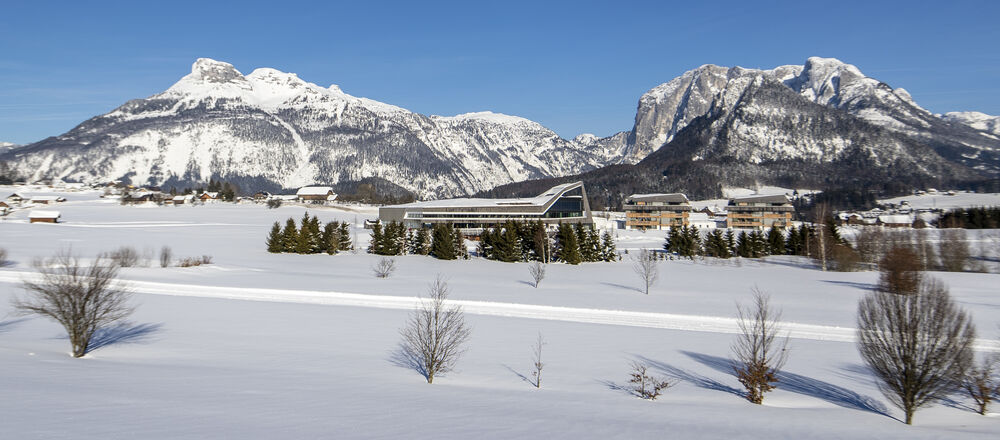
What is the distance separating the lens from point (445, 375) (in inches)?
743

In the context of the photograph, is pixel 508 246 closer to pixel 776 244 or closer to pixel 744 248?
pixel 744 248

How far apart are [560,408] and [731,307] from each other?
26.8 meters

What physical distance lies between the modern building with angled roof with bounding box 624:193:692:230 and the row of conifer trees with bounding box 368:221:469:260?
6678 centimetres

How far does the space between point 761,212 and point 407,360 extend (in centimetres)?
12190

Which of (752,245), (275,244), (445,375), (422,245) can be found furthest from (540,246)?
(445,375)

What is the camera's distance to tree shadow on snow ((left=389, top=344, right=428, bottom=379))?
19.4 m

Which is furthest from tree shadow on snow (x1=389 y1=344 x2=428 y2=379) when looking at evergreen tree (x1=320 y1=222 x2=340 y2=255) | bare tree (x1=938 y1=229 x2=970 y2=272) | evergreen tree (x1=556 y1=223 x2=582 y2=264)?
bare tree (x1=938 y1=229 x2=970 y2=272)

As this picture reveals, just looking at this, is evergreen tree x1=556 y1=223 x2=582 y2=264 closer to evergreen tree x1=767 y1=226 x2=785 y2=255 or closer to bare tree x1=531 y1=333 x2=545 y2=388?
evergreen tree x1=767 y1=226 x2=785 y2=255

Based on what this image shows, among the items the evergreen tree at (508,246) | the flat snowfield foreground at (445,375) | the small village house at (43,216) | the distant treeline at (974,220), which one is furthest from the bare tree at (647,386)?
the small village house at (43,216)

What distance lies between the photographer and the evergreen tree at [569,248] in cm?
6338

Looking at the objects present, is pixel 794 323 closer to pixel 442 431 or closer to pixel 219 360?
pixel 442 431

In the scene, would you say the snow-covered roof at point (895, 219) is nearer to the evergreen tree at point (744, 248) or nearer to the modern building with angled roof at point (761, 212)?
the modern building with angled roof at point (761, 212)

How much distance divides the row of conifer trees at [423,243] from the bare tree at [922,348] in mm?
53630

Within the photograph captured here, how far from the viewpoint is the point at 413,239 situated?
7525 cm
